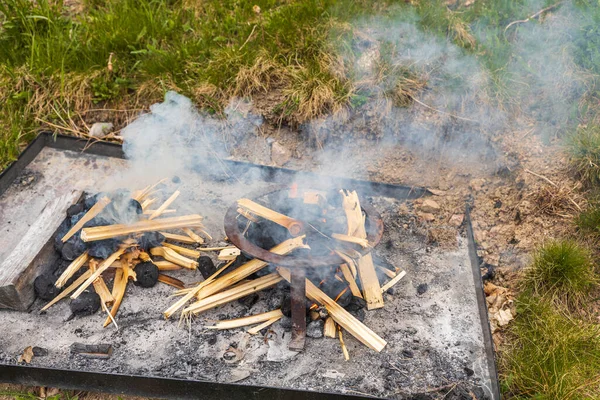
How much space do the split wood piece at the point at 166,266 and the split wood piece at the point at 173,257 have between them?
0.9 inches

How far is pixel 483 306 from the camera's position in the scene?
3621 mm

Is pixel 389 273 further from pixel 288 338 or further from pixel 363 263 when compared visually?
pixel 288 338

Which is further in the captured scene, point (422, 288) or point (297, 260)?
point (422, 288)

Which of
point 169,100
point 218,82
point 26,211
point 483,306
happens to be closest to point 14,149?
point 26,211

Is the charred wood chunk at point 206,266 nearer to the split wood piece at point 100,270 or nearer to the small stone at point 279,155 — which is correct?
the split wood piece at point 100,270

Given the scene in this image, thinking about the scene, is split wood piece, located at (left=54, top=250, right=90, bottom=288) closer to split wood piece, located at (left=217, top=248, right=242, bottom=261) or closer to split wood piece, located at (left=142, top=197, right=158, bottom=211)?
split wood piece, located at (left=142, top=197, right=158, bottom=211)

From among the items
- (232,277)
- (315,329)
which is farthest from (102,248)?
(315,329)

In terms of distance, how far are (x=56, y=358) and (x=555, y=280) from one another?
313cm

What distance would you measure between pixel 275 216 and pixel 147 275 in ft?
3.02

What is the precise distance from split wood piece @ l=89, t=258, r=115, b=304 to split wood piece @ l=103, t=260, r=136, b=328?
38mm

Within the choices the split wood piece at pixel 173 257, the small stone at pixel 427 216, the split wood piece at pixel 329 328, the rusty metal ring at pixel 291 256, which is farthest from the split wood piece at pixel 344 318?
the small stone at pixel 427 216

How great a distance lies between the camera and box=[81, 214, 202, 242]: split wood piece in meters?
3.82

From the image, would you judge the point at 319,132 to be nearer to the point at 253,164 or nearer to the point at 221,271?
the point at 253,164

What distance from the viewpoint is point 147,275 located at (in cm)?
381
